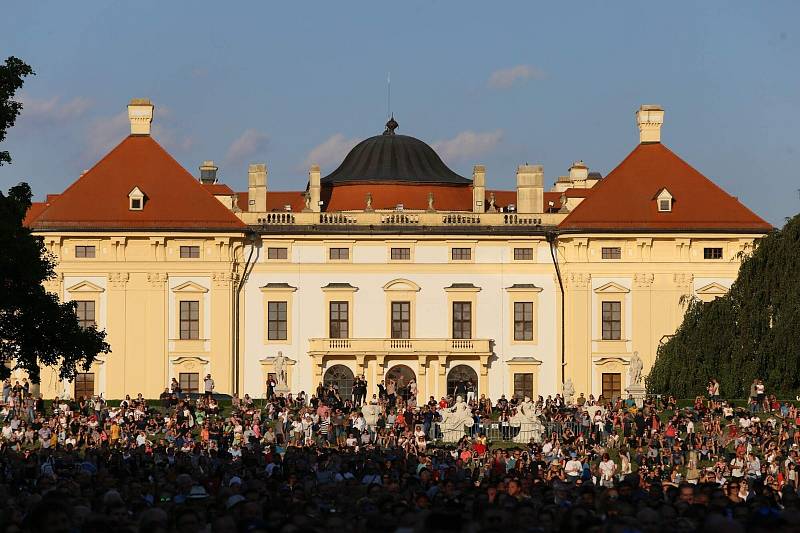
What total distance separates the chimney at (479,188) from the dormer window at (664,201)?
7.45 m

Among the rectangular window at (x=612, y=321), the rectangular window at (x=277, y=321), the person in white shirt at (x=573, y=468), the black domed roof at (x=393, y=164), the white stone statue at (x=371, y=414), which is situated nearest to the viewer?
the person in white shirt at (x=573, y=468)

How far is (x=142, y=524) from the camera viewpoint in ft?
64.0

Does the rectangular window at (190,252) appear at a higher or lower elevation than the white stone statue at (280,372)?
higher

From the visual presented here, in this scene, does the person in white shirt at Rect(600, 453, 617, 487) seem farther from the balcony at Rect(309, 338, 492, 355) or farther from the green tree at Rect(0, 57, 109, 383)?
the balcony at Rect(309, 338, 492, 355)

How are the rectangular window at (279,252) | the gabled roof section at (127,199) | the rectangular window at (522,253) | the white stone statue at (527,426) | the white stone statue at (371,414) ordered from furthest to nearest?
the rectangular window at (522,253) < the rectangular window at (279,252) < the gabled roof section at (127,199) < the white stone statue at (371,414) < the white stone statue at (527,426)

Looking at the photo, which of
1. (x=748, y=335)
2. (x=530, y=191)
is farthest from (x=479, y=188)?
(x=748, y=335)

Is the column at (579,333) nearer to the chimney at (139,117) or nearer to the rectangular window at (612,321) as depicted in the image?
the rectangular window at (612,321)

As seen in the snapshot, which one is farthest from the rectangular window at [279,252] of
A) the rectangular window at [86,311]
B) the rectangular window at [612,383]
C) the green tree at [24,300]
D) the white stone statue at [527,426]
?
the green tree at [24,300]

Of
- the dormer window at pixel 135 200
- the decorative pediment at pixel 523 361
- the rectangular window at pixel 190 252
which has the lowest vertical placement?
the decorative pediment at pixel 523 361

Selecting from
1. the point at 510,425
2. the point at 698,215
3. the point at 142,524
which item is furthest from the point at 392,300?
the point at 142,524

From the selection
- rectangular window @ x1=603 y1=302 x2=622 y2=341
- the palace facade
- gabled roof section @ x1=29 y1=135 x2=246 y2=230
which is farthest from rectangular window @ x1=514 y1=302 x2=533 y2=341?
gabled roof section @ x1=29 y1=135 x2=246 y2=230

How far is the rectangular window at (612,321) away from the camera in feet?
260

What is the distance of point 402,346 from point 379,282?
9.35ft

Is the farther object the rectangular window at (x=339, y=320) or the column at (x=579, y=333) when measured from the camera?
the rectangular window at (x=339, y=320)
